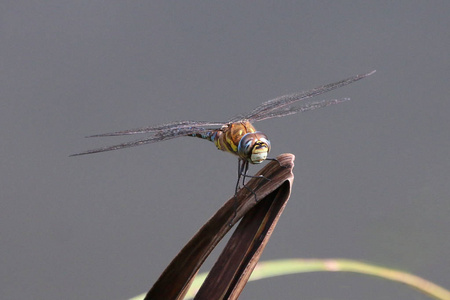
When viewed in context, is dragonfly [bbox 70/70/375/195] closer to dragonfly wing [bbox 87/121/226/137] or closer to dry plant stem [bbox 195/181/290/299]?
dragonfly wing [bbox 87/121/226/137]

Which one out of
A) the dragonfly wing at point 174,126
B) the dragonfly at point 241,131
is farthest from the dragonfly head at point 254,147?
the dragonfly wing at point 174,126

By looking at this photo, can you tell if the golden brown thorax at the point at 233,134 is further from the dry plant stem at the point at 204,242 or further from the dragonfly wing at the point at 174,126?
the dry plant stem at the point at 204,242

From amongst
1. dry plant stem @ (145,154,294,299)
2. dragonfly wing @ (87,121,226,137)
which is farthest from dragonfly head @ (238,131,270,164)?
dry plant stem @ (145,154,294,299)

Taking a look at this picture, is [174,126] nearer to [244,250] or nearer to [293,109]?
[293,109]

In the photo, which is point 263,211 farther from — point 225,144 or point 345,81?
point 345,81

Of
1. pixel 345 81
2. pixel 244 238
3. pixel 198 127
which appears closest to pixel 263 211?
pixel 244 238

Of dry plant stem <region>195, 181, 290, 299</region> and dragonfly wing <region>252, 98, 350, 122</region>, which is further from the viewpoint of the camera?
dragonfly wing <region>252, 98, 350, 122</region>
